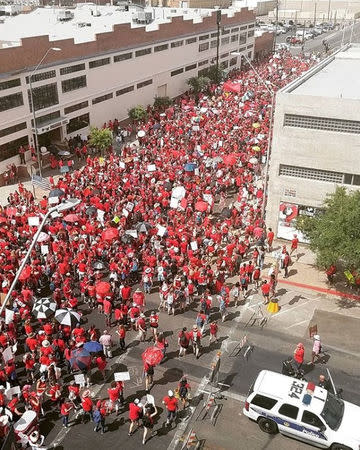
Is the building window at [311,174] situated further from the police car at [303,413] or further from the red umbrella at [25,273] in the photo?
the red umbrella at [25,273]

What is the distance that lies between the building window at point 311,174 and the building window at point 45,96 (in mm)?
22587

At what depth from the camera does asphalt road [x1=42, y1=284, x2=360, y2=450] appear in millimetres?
14580

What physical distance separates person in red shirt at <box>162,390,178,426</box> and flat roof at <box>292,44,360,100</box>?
1723 centimetres

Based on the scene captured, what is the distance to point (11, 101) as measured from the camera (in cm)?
3578

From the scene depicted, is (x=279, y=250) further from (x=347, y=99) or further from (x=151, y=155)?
(x=151, y=155)

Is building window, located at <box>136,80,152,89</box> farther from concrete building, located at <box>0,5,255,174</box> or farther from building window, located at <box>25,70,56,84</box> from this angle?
building window, located at <box>25,70,56,84</box>

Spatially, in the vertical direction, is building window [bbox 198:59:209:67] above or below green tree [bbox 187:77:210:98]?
above

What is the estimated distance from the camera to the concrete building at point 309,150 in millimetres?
23575

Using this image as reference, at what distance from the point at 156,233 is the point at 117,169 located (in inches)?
404

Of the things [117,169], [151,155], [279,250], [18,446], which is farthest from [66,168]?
[18,446]

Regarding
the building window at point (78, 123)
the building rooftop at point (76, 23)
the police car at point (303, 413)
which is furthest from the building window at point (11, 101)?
the police car at point (303, 413)

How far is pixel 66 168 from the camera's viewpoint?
106 feet

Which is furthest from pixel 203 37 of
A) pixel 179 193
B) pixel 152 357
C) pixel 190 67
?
pixel 152 357

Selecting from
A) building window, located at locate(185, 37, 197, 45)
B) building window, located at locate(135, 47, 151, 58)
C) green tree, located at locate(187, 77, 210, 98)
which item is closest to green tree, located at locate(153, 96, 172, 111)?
building window, located at locate(135, 47, 151, 58)
